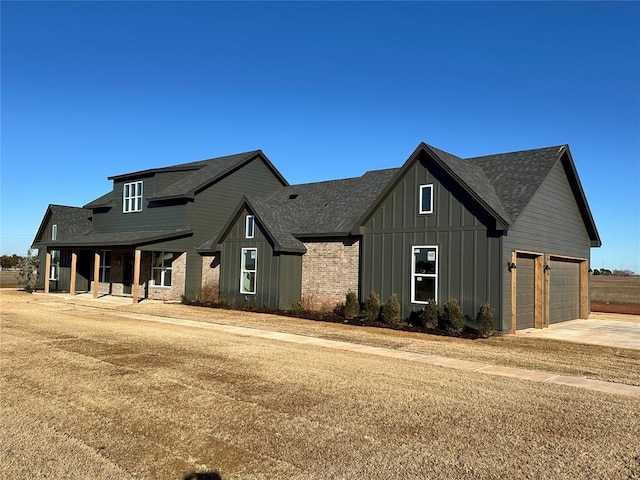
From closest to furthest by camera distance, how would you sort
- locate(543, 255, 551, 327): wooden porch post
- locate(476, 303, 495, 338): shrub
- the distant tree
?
locate(476, 303, 495, 338): shrub, locate(543, 255, 551, 327): wooden porch post, the distant tree

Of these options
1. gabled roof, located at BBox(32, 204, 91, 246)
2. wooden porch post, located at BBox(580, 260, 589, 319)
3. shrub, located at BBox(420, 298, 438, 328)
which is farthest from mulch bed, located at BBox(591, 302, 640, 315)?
gabled roof, located at BBox(32, 204, 91, 246)

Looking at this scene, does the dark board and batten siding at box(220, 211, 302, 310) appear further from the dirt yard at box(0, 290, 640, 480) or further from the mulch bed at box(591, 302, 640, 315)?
the mulch bed at box(591, 302, 640, 315)

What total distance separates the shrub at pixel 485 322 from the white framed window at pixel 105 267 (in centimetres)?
2317

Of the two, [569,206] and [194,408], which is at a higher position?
[569,206]

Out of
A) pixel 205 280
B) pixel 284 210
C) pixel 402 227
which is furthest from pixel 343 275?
pixel 205 280

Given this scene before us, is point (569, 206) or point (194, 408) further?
point (569, 206)

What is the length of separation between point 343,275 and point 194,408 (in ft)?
46.7

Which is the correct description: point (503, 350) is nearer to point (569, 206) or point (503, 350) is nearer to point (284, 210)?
point (569, 206)

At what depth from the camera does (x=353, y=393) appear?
7.92 meters

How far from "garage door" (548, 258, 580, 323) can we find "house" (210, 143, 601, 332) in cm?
4

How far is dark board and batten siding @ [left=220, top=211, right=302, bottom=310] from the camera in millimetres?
22000

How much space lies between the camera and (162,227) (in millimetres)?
27828

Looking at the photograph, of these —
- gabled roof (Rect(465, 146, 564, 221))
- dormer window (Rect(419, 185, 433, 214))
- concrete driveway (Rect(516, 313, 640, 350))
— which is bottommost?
concrete driveway (Rect(516, 313, 640, 350))

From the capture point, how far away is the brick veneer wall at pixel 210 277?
25462 mm
